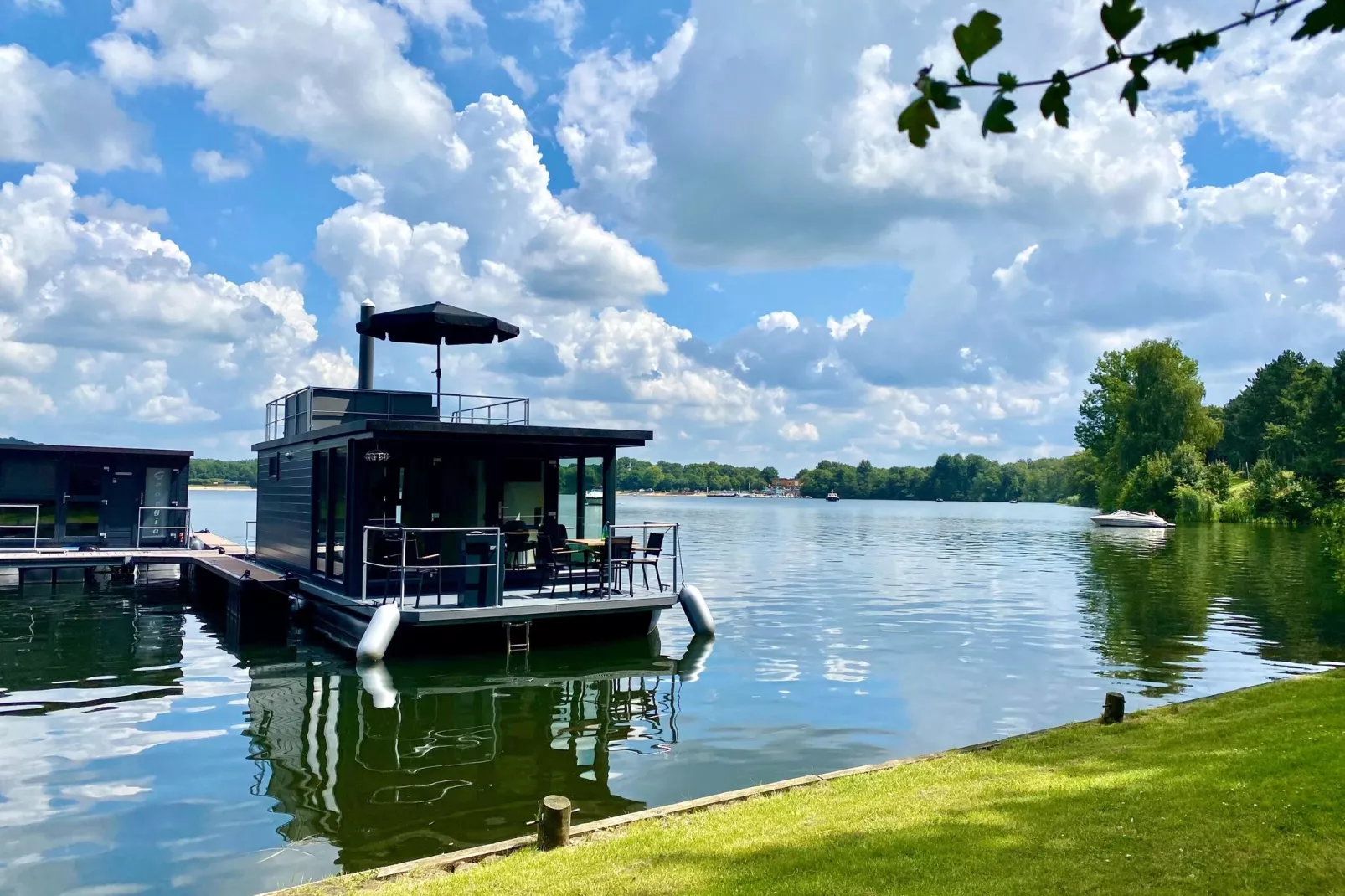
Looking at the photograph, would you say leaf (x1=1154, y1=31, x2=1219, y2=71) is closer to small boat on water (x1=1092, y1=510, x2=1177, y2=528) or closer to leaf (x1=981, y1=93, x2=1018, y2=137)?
leaf (x1=981, y1=93, x2=1018, y2=137)

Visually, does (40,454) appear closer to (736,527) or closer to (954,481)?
(736,527)

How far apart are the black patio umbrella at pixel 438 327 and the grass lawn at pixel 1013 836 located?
1180cm

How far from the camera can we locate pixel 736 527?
222 feet

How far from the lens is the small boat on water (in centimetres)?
6222

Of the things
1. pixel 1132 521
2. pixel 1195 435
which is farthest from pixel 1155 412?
pixel 1132 521

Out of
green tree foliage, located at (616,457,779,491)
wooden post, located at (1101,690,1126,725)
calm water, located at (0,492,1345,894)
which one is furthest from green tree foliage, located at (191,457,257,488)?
wooden post, located at (1101,690,1126,725)

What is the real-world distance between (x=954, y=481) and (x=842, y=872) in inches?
6878

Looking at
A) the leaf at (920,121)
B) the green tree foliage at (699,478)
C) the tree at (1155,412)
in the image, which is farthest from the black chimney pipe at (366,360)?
the green tree foliage at (699,478)

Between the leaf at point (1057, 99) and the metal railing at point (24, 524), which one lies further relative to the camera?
the metal railing at point (24, 524)

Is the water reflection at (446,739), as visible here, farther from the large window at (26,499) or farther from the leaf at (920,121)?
the large window at (26,499)

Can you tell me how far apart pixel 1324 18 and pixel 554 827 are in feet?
18.8

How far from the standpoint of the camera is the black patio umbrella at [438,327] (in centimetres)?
1700

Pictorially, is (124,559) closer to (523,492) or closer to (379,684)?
(523,492)

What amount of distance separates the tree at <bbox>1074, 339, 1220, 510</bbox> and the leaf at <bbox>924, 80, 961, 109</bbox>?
247 feet
